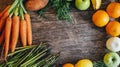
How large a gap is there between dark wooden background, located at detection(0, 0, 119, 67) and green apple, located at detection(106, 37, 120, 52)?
0.13 feet

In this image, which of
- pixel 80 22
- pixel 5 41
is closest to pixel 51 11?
pixel 80 22

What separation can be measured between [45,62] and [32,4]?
261 millimetres

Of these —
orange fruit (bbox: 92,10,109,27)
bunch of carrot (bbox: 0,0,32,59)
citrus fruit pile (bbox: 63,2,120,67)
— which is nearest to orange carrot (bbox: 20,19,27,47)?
bunch of carrot (bbox: 0,0,32,59)

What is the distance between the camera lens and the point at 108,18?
1327 mm

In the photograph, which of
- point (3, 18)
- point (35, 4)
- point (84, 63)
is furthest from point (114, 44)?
point (3, 18)

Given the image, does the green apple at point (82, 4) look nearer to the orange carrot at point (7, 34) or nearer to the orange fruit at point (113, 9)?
the orange fruit at point (113, 9)

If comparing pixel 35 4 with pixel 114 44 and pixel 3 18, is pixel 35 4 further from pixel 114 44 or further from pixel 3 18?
pixel 114 44

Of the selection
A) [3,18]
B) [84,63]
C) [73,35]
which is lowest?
[84,63]

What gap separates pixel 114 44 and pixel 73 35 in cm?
19

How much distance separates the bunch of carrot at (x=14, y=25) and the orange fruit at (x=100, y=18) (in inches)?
11.7

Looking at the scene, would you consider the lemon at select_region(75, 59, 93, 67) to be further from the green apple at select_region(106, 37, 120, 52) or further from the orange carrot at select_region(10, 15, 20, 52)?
the orange carrot at select_region(10, 15, 20, 52)

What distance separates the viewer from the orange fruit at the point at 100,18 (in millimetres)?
1304

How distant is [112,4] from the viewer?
132 centimetres

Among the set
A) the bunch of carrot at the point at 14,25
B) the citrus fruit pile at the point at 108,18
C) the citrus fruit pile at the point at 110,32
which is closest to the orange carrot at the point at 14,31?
the bunch of carrot at the point at 14,25
